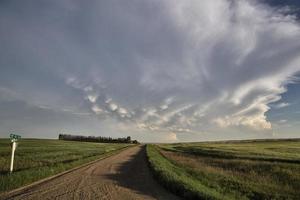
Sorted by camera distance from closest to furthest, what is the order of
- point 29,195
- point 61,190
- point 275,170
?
point 29,195 < point 61,190 < point 275,170

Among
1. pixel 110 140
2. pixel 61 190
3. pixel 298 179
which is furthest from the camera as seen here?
pixel 110 140

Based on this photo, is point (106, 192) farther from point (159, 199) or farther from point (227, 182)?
point (227, 182)

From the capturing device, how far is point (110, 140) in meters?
198

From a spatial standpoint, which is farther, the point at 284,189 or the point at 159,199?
the point at 284,189

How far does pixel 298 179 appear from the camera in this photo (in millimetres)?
20234

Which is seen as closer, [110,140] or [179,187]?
[179,187]

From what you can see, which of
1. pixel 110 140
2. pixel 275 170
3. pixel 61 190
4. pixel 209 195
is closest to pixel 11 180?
pixel 61 190

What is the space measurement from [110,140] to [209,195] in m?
191

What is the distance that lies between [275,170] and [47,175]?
19625 millimetres

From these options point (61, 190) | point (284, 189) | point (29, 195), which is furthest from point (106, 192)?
point (284, 189)

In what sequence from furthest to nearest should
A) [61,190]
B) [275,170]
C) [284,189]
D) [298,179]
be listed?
[275,170]
[298,179]
[284,189]
[61,190]

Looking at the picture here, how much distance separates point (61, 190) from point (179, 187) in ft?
16.6

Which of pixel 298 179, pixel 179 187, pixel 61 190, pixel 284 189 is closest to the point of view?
pixel 61 190

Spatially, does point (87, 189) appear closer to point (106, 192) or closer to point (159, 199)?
point (106, 192)
